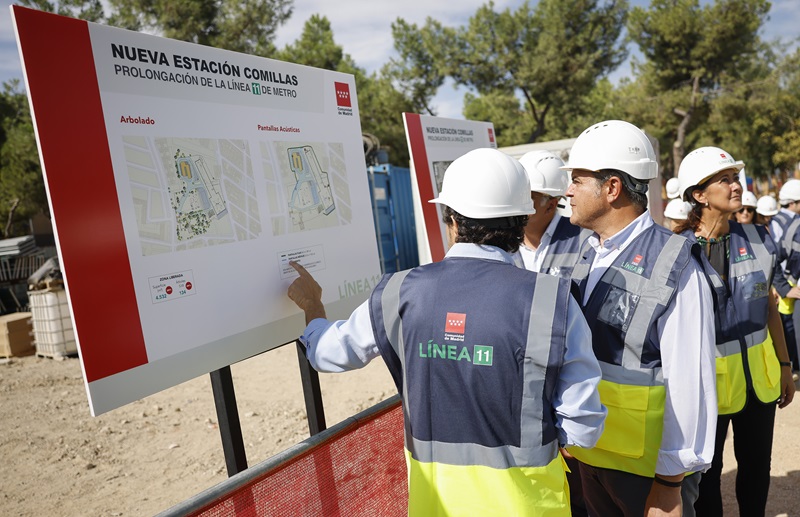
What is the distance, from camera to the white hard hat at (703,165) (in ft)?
9.50

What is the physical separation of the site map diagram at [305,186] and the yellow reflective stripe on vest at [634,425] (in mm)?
1431

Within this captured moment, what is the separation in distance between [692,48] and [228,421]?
2787 centimetres

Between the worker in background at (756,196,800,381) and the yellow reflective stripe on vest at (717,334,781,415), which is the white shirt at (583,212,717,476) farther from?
the worker in background at (756,196,800,381)

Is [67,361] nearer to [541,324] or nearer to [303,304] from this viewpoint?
[303,304]

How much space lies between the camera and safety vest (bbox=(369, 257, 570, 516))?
166 centimetres

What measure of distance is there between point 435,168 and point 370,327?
241 centimetres

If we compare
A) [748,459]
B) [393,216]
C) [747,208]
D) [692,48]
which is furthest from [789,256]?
[692,48]

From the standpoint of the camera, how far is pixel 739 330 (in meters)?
2.97

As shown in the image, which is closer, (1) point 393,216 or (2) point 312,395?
(2) point 312,395

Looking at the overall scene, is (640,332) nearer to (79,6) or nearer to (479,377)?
(479,377)

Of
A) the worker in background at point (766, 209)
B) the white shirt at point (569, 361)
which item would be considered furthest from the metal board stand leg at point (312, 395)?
the worker in background at point (766, 209)

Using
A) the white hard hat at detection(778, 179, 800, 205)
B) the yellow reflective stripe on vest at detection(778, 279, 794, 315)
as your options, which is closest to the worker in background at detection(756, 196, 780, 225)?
the white hard hat at detection(778, 179, 800, 205)

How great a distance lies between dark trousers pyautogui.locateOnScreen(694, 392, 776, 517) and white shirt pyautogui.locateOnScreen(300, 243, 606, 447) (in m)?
1.58

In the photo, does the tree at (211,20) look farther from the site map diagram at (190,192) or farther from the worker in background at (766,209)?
the site map diagram at (190,192)
